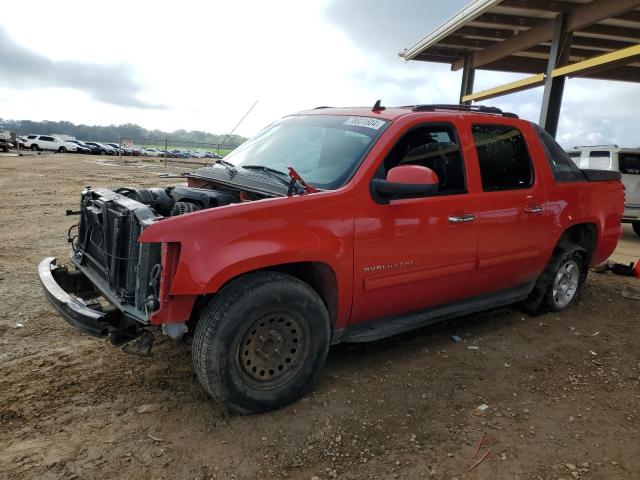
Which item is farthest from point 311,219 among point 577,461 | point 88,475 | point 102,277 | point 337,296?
point 577,461

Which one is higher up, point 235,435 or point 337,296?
point 337,296

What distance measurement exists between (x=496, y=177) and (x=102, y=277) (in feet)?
10.3

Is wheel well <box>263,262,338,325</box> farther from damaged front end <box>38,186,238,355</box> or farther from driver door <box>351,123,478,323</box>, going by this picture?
damaged front end <box>38,186,238,355</box>

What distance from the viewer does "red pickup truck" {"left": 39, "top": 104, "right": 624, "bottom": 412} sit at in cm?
273

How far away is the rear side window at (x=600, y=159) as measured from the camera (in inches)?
423

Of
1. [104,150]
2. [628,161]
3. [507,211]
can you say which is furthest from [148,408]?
[104,150]

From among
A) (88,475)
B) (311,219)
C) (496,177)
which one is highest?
(496,177)

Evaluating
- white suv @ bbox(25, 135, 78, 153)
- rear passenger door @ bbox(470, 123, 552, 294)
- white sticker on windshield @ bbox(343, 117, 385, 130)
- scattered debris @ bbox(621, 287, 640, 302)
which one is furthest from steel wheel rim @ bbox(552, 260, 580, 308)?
white suv @ bbox(25, 135, 78, 153)

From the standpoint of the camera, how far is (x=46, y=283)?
3.23 metres

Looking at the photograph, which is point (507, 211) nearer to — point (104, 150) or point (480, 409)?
point (480, 409)

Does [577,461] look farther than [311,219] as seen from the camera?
No

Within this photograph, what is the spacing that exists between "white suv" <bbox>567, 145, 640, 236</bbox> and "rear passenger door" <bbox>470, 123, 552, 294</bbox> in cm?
689

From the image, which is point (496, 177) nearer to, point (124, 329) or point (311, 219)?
point (311, 219)

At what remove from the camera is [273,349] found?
2982 millimetres
